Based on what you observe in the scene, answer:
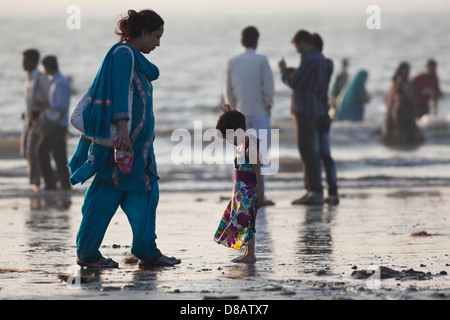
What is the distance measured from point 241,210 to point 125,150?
1.04 metres

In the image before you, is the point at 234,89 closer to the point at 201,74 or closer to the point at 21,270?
the point at 21,270

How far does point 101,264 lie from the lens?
241 inches

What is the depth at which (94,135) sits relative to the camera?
589cm

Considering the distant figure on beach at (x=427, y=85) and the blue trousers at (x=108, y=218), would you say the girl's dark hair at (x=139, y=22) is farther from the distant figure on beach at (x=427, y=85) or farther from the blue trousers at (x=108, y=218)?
the distant figure on beach at (x=427, y=85)

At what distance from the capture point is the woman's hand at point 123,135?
584cm

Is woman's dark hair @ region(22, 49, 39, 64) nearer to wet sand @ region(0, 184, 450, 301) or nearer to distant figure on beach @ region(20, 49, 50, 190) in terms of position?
distant figure on beach @ region(20, 49, 50, 190)

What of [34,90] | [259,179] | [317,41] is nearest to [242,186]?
[259,179]

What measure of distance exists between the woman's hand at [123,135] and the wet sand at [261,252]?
2.71 ft

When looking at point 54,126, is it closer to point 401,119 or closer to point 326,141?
point 326,141

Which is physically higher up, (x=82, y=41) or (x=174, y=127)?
(x=82, y=41)

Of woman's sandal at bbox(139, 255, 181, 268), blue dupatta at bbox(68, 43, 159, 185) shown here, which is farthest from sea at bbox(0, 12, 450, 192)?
woman's sandal at bbox(139, 255, 181, 268)
